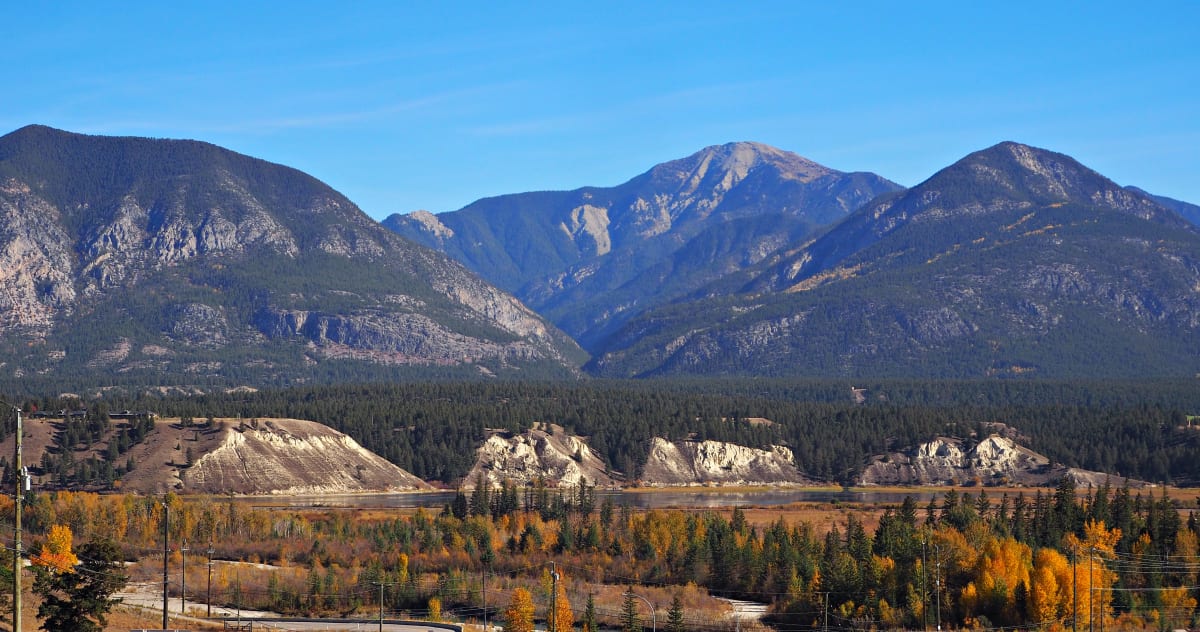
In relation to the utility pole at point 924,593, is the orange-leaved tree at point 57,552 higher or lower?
higher

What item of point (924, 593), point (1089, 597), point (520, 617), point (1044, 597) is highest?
point (924, 593)

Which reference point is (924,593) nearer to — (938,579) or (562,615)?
(938,579)

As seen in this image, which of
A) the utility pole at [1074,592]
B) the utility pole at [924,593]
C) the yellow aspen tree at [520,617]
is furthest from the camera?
the utility pole at [924,593]

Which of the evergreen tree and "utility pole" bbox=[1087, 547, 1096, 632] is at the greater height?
the evergreen tree

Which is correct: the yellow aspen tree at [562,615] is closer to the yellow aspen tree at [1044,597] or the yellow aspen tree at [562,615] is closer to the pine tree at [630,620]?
the pine tree at [630,620]

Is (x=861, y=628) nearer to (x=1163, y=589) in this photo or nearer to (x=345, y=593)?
(x=1163, y=589)

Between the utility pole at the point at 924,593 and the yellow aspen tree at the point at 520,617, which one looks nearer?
the yellow aspen tree at the point at 520,617

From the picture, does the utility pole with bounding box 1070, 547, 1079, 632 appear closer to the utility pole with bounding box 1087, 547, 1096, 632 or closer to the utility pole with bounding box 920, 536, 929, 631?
the utility pole with bounding box 1087, 547, 1096, 632

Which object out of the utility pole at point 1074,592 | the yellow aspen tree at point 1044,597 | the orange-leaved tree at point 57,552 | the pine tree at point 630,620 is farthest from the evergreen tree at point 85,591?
the yellow aspen tree at point 1044,597

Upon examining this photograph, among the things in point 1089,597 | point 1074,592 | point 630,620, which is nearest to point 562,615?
point 630,620

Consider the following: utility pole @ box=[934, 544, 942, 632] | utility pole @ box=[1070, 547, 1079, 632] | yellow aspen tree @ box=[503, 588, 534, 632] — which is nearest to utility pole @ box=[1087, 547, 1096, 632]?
utility pole @ box=[1070, 547, 1079, 632]

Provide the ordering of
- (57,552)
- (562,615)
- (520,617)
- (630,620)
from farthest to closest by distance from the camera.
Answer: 1. (57,552)
2. (562,615)
3. (520,617)
4. (630,620)

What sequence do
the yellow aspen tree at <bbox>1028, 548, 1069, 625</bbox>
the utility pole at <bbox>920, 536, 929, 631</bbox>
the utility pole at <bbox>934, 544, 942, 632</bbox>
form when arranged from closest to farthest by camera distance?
the utility pole at <bbox>934, 544, 942, 632</bbox>
the utility pole at <bbox>920, 536, 929, 631</bbox>
the yellow aspen tree at <bbox>1028, 548, 1069, 625</bbox>

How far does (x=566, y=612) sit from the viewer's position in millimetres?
118438
